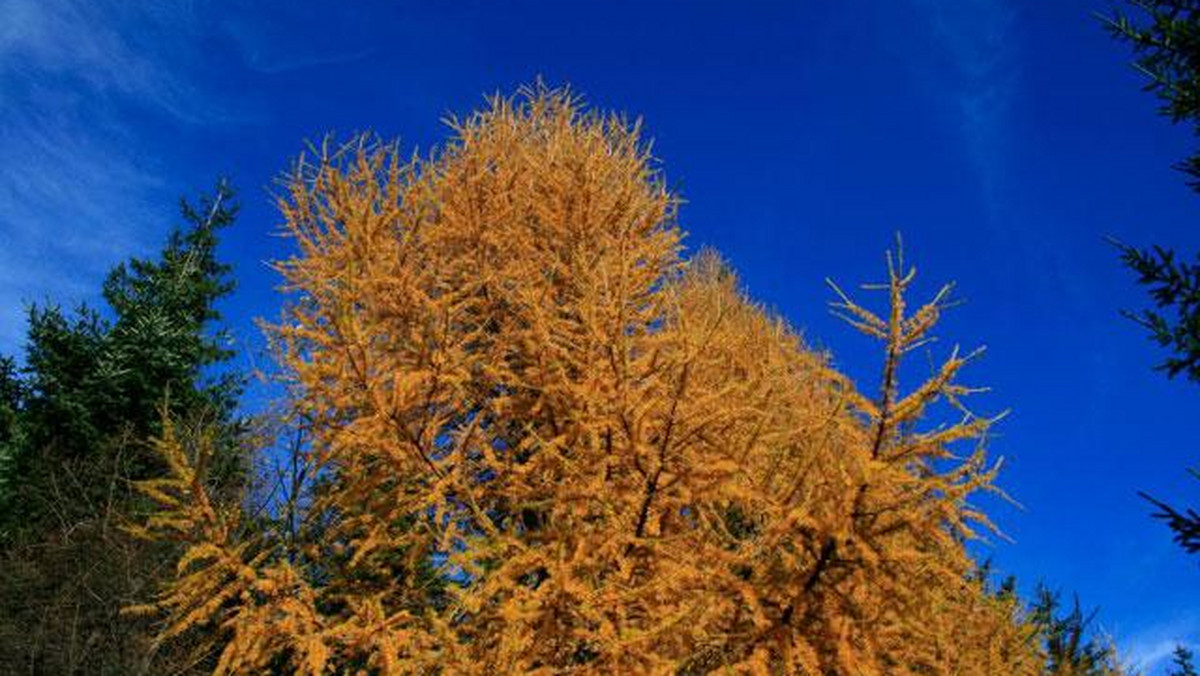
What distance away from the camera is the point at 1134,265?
665 cm

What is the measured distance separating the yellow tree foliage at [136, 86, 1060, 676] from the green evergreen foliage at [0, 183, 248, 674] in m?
5.35

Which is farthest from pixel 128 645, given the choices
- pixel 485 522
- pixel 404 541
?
pixel 485 522

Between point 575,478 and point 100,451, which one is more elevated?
point 100,451

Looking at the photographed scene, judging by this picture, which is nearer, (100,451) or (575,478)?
(575,478)

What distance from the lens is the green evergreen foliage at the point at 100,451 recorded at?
11219 mm

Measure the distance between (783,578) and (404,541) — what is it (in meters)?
2.82

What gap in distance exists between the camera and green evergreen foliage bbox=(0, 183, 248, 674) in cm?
1122

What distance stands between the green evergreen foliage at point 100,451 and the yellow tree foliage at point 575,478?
211 inches

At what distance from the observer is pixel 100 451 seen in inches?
627

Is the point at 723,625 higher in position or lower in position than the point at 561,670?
higher

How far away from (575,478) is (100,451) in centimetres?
1577

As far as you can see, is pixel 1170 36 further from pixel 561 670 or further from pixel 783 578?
pixel 561 670

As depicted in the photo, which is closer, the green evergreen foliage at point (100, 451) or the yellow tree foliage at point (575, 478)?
the yellow tree foliage at point (575, 478)

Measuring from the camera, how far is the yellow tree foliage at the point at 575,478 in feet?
10.4
